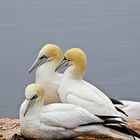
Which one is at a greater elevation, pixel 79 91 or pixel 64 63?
pixel 64 63

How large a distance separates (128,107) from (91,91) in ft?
5.41

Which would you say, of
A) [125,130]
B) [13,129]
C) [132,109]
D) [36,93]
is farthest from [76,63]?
[132,109]

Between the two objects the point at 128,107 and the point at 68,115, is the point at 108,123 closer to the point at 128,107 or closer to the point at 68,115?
the point at 68,115

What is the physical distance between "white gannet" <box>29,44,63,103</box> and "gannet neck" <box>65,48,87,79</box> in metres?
0.19

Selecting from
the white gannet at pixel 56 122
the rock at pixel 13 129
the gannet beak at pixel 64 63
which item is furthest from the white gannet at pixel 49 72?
the white gannet at pixel 56 122

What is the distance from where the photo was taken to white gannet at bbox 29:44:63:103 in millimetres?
7422

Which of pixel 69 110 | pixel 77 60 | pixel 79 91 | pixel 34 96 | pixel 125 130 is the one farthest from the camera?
pixel 77 60

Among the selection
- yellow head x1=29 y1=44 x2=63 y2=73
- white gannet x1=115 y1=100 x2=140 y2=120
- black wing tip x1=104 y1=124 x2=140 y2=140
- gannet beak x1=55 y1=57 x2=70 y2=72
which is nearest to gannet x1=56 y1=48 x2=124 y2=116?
gannet beak x1=55 y1=57 x2=70 y2=72

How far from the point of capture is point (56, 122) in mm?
6707

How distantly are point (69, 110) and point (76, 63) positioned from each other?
2.33ft

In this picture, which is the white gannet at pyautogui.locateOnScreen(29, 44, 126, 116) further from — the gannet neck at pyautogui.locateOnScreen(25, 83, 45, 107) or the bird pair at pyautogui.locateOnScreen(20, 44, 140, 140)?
the gannet neck at pyautogui.locateOnScreen(25, 83, 45, 107)

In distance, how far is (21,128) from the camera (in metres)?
6.90

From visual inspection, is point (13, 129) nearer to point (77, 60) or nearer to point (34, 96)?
point (34, 96)

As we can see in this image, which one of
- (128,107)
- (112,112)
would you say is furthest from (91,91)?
(128,107)
